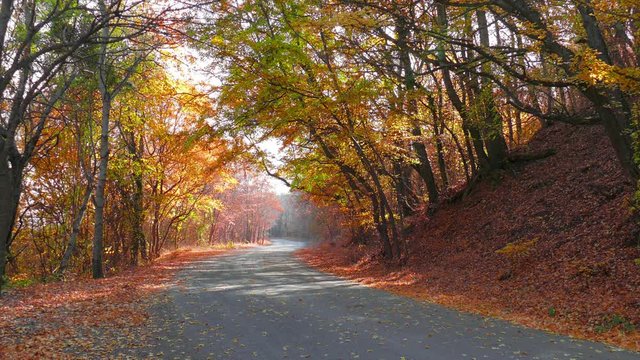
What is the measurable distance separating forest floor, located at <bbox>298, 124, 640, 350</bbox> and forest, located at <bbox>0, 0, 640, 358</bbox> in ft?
0.22

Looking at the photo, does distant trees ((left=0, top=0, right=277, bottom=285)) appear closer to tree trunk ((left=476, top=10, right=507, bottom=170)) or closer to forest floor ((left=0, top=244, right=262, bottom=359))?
forest floor ((left=0, top=244, right=262, bottom=359))

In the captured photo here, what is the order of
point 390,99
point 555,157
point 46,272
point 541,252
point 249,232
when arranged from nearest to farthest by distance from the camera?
point 541,252 → point 390,99 → point 555,157 → point 46,272 → point 249,232

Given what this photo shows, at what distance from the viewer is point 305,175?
19.1 meters

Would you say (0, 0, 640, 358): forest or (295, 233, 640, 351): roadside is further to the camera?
(0, 0, 640, 358): forest

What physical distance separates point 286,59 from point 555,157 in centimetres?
1088

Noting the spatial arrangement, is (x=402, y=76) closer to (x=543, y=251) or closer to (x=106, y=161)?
(x=543, y=251)

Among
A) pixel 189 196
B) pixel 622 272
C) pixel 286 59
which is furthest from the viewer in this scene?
pixel 189 196

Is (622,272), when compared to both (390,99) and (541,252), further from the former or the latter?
(390,99)

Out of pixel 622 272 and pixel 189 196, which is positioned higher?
pixel 189 196

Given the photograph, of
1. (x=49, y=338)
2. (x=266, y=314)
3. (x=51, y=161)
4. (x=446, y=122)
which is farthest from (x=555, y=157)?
(x=51, y=161)

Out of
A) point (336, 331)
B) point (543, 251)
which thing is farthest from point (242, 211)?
point (336, 331)

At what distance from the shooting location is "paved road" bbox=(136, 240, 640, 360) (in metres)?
6.07

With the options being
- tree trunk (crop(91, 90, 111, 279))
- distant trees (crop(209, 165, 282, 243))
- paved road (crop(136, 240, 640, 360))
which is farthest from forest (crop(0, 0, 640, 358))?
distant trees (crop(209, 165, 282, 243))

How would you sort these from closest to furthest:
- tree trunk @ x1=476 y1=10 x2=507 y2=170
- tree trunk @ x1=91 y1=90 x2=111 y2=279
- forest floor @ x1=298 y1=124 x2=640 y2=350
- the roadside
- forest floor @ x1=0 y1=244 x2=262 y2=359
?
forest floor @ x1=0 y1=244 x2=262 y2=359, the roadside, forest floor @ x1=298 y1=124 x2=640 y2=350, tree trunk @ x1=476 y1=10 x2=507 y2=170, tree trunk @ x1=91 y1=90 x2=111 y2=279
